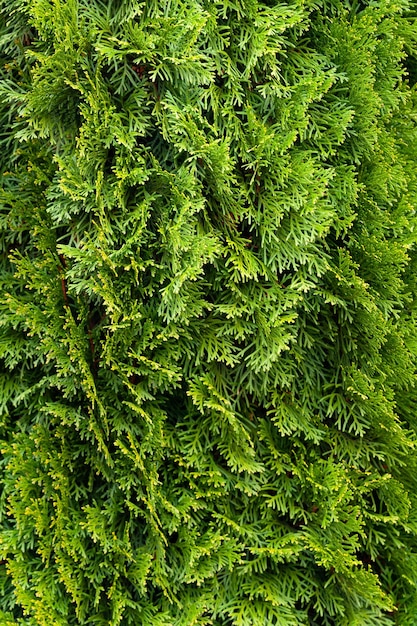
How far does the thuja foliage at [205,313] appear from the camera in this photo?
6.70 feet

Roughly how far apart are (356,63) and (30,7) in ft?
4.00

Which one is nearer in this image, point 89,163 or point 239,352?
point 89,163

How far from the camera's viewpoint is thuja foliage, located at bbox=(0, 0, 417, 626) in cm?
204

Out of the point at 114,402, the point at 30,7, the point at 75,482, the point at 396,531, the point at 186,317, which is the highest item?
the point at 30,7

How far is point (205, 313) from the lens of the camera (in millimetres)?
2307

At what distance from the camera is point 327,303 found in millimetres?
2389

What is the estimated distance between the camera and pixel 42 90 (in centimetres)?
199

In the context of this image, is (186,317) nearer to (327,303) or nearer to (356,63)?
(327,303)

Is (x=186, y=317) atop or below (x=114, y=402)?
atop

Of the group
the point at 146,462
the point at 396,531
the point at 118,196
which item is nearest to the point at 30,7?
the point at 118,196

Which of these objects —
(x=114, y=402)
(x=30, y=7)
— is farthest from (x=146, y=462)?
(x=30, y=7)

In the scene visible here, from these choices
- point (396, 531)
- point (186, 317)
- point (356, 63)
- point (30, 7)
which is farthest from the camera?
point (396, 531)

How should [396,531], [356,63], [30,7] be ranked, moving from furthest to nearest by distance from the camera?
[396,531] → [356,63] → [30,7]

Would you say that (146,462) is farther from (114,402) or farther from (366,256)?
(366,256)
